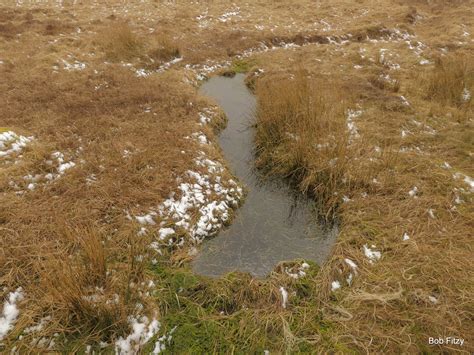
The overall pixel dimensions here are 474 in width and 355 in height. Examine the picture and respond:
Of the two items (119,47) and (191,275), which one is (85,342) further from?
Answer: (119,47)

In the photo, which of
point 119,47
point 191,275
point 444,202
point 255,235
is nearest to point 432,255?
point 444,202

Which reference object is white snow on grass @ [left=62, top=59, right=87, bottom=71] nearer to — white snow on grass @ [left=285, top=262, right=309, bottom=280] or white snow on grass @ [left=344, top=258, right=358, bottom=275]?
white snow on grass @ [left=285, top=262, right=309, bottom=280]

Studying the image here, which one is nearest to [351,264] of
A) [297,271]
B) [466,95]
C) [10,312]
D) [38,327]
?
[297,271]

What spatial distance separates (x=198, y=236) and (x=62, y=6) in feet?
49.5

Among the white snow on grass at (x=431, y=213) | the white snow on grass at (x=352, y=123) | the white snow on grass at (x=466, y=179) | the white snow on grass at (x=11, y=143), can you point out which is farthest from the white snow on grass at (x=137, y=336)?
the white snow on grass at (x=466, y=179)

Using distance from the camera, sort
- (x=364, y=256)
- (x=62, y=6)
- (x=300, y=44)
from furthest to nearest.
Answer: (x=62, y=6) → (x=300, y=44) → (x=364, y=256)

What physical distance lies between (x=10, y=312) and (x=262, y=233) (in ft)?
11.0

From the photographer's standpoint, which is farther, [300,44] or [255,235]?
[300,44]

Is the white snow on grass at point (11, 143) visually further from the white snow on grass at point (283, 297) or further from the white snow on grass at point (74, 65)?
the white snow on grass at point (283, 297)

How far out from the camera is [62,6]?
14336 mm

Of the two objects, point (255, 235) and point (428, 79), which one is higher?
point (428, 79)

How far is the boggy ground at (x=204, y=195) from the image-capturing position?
3.42 meters

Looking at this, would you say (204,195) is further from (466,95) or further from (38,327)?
(466,95)

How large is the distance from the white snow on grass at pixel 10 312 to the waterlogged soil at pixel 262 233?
206 cm
